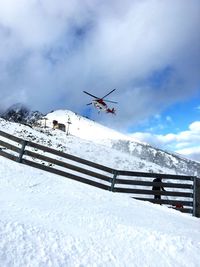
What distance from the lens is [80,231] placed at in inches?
314

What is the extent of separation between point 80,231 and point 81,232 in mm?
59

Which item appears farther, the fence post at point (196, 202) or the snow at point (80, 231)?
the fence post at point (196, 202)

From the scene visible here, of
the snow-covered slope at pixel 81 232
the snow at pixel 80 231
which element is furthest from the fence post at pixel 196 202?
the snow-covered slope at pixel 81 232

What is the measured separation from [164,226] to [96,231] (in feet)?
6.89

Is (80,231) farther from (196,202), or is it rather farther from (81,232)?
(196,202)

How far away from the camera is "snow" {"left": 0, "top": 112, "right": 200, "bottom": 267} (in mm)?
6633

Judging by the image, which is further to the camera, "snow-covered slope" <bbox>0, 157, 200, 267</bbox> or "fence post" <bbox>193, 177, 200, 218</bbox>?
"fence post" <bbox>193, 177, 200, 218</bbox>

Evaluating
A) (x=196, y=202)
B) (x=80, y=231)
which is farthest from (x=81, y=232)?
(x=196, y=202)

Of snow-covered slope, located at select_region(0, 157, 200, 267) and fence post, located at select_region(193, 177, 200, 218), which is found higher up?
fence post, located at select_region(193, 177, 200, 218)

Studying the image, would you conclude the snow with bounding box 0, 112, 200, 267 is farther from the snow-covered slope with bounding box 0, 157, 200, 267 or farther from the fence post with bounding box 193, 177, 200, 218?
the fence post with bounding box 193, 177, 200, 218

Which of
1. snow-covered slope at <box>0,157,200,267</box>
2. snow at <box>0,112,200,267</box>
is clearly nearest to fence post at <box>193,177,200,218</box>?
snow at <box>0,112,200,267</box>

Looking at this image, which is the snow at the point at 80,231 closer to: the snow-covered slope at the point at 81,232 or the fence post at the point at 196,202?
the snow-covered slope at the point at 81,232

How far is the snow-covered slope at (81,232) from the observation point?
21.7 ft

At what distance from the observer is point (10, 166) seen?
13.4 metres
